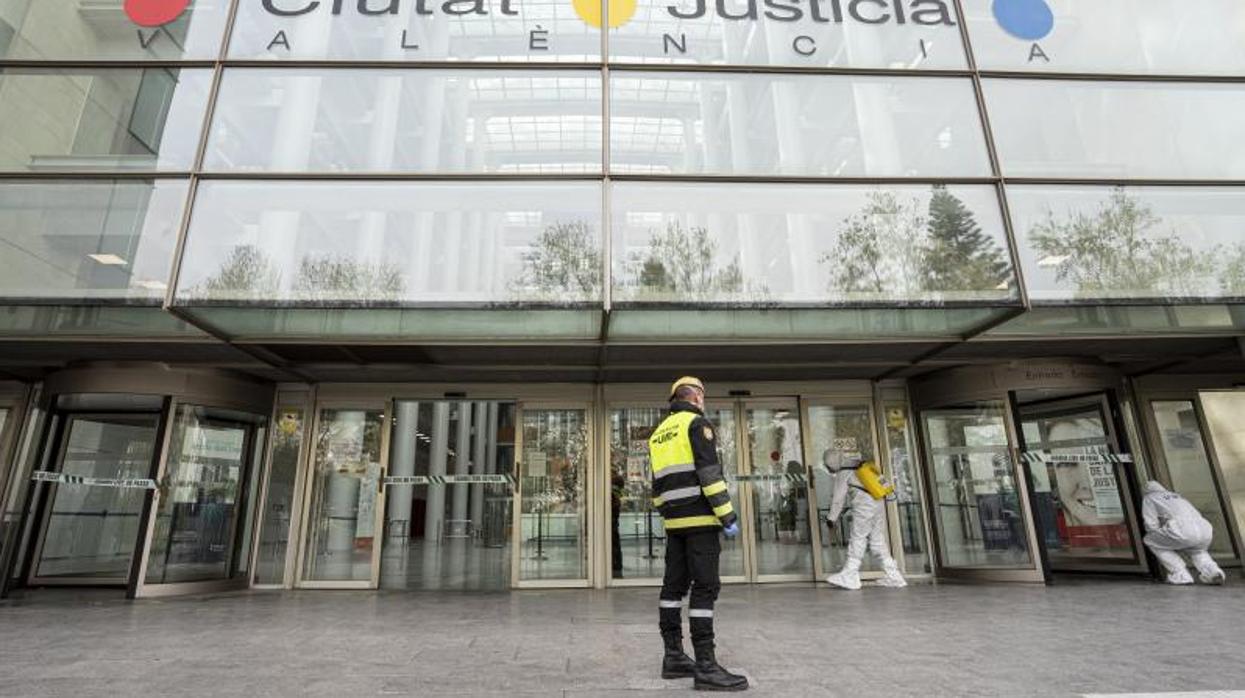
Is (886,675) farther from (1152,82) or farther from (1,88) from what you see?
(1,88)

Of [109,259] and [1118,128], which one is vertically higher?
[1118,128]

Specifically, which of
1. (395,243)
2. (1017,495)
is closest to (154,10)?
(395,243)

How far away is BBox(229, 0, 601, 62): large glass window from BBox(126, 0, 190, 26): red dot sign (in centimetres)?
91

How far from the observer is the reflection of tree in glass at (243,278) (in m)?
6.02

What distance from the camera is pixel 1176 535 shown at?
7844 millimetres

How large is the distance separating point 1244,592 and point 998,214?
16.9ft

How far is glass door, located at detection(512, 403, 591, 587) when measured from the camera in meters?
8.89

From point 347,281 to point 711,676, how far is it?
15.7 feet

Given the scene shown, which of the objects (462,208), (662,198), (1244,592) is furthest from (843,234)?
(1244,592)

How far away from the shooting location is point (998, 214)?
6.77 metres

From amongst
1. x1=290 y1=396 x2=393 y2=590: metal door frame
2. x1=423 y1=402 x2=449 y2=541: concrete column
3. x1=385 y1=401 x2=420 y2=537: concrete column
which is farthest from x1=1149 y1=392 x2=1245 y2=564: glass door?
x1=423 y1=402 x2=449 y2=541: concrete column

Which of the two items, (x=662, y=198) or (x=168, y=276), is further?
(x=662, y=198)

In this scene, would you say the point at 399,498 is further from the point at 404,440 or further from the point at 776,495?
the point at 776,495

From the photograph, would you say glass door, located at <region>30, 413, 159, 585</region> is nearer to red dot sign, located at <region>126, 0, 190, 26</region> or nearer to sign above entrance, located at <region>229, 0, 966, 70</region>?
red dot sign, located at <region>126, 0, 190, 26</region>
